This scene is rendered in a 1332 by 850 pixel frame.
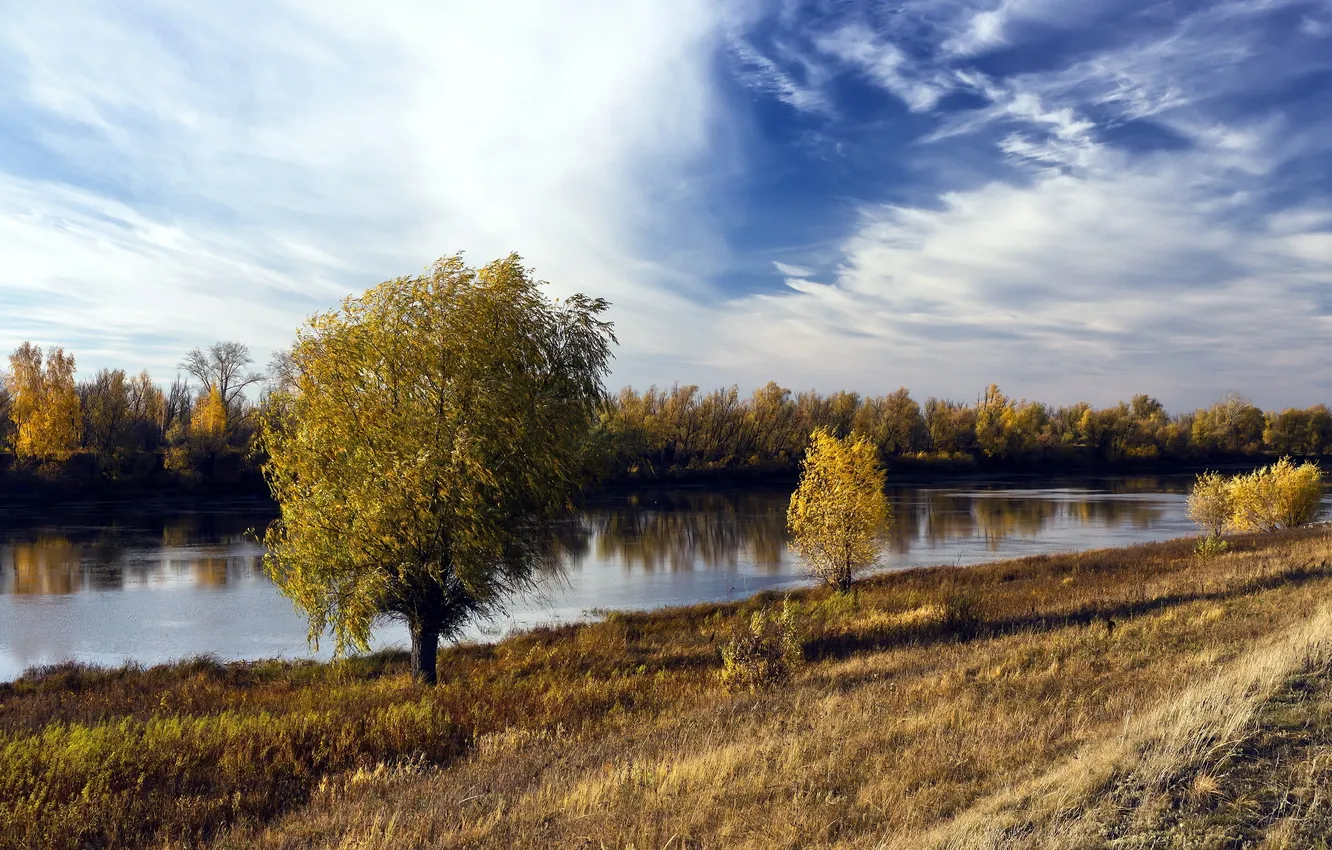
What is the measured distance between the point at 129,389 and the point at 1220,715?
116 m

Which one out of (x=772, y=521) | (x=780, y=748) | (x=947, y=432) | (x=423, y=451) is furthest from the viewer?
(x=947, y=432)

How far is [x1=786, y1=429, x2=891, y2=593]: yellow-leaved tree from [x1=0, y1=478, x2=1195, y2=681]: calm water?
19.1 feet

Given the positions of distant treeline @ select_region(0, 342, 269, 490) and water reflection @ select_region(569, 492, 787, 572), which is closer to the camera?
water reflection @ select_region(569, 492, 787, 572)

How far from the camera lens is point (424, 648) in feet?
57.9

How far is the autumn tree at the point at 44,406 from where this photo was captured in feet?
241

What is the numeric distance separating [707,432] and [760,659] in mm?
98575

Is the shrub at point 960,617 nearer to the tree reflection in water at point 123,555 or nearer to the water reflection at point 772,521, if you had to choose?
the water reflection at point 772,521

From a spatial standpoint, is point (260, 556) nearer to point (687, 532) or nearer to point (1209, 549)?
point (687, 532)

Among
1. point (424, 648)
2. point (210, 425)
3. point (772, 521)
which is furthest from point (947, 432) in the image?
point (424, 648)

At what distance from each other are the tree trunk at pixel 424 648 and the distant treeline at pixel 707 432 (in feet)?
16.5

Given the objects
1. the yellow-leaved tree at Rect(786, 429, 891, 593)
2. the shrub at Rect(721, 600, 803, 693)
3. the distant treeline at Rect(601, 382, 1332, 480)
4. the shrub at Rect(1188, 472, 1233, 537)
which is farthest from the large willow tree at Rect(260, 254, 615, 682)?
the distant treeline at Rect(601, 382, 1332, 480)

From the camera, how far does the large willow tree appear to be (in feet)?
53.7

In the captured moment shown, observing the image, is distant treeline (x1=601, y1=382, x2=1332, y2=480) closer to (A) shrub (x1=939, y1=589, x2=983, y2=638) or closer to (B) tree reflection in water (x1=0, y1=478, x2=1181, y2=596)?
(B) tree reflection in water (x1=0, y1=478, x2=1181, y2=596)

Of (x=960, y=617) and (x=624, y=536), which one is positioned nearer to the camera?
(x=960, y=617)
